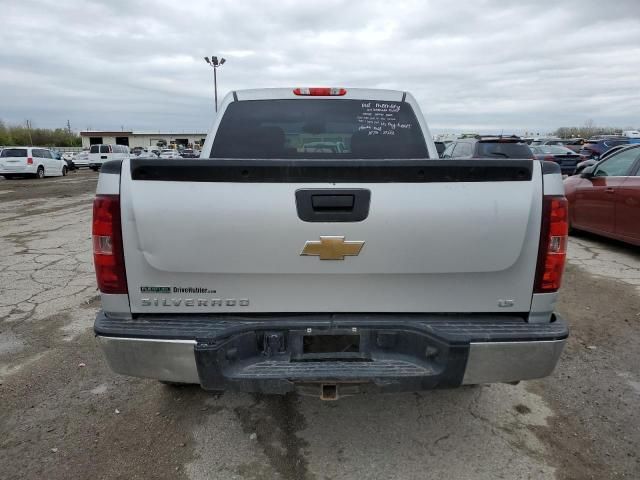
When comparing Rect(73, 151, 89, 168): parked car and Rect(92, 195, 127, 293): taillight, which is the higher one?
Rect(92, 195, 127, 293): taillight

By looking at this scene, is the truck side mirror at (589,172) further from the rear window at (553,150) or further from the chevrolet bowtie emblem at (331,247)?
the rear window at (553,150)

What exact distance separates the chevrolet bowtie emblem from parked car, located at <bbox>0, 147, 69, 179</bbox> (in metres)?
28.3

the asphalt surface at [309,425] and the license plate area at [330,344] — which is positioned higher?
the license plate area at [330,344]

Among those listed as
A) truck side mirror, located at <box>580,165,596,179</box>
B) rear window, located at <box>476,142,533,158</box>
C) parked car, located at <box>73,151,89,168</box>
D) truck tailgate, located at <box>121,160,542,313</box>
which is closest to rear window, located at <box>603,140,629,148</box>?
rear window, located at <box>476,142,533,158</box>

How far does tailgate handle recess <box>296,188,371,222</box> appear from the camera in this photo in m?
2.20

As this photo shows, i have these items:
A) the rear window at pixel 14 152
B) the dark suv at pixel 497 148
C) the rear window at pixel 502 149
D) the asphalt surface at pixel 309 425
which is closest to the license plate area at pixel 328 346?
the asphalt surface at pixel 309 425

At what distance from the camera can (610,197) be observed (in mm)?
7059

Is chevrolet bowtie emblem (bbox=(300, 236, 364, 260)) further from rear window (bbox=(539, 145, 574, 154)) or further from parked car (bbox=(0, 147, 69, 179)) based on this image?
parked car (bbox=(0, 147, 69, 179))

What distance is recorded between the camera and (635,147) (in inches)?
277

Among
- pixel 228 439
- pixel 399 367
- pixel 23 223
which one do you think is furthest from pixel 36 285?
pixel 23 223

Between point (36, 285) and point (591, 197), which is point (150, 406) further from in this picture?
point (591, 197)

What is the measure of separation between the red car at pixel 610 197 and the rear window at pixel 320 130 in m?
4.56

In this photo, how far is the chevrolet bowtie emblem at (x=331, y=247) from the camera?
87.4 inches

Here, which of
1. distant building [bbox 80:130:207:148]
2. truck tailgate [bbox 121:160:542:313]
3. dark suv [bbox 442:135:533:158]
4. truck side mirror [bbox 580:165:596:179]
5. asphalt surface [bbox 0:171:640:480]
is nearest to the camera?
truck tailgate [bbox 121:160:542:313]
